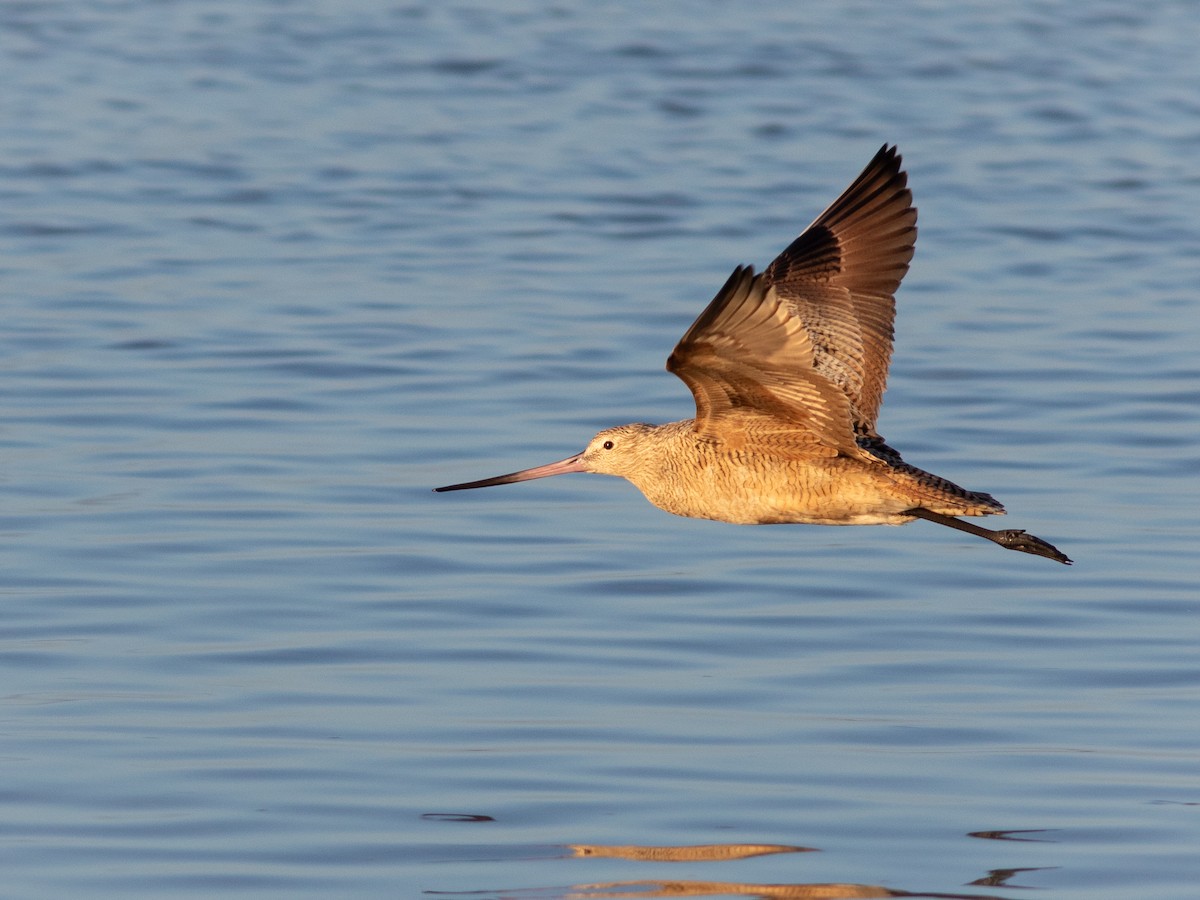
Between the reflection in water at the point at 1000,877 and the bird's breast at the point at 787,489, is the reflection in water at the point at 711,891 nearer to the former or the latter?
the reflection in water at the point at 1000,877

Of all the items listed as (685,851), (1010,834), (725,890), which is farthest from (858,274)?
(725,890)

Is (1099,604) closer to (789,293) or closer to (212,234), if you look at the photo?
(789,293)

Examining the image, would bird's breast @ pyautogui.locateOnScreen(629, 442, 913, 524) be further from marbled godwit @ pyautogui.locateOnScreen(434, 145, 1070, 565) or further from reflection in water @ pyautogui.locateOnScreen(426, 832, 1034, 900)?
reflection in water @ pyautogui.locateOnScreen(426, 832, 1034, 900)

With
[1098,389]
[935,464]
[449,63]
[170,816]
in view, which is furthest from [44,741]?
[449,63]

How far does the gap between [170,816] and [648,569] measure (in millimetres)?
2856

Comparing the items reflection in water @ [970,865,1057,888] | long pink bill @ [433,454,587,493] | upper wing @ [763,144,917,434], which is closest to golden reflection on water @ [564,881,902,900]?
reflection in water @ [970,865,1057,888]

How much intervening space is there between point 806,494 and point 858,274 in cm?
102

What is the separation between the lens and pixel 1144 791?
260 inches

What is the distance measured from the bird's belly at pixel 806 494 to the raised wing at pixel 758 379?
7 cm

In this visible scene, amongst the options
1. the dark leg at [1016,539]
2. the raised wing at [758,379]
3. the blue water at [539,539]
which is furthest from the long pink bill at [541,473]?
the dark leg at [1016,539]

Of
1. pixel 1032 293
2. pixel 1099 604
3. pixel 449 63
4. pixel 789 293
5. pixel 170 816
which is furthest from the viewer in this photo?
pixel 449 63

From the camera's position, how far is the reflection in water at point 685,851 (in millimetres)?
6086

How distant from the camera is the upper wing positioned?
7.60 meters

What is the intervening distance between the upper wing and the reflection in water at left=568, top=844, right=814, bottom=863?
A: 1888mm
